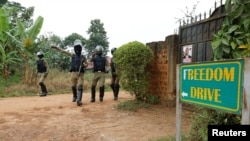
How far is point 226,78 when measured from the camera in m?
2.33

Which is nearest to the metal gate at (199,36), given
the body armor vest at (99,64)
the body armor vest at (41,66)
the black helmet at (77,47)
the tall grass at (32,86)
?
the body armor vest at (99,64)

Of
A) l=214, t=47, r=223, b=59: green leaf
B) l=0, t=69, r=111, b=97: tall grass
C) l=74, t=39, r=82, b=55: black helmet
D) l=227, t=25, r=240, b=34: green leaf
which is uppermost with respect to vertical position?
l=74, t=39, r=82, b=55: black helmet

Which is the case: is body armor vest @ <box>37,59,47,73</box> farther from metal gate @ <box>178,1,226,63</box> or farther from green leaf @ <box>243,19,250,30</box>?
green leaf @ <box>243,19,250,30</box>

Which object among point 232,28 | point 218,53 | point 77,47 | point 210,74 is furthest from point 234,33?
point 77,47

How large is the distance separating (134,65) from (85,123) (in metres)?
2.26

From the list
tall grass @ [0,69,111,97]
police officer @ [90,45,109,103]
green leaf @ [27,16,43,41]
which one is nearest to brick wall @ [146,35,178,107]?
police officer @ [90,45,109,103]

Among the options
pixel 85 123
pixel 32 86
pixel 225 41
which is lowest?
pixel 85 123

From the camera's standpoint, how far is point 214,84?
8.07 ft

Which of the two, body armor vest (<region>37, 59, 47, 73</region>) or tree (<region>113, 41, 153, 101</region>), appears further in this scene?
body armor vest (<region>37, 59, 47, 73</region>)

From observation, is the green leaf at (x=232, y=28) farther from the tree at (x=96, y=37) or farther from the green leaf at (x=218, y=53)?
the tree at (x=96, y=37)

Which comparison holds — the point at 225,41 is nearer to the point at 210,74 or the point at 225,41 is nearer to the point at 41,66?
the point at 210,74

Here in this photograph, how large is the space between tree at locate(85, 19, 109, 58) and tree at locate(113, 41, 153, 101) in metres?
22.9

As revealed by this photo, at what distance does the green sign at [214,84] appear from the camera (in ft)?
7.35

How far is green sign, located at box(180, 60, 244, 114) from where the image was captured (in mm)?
2240
